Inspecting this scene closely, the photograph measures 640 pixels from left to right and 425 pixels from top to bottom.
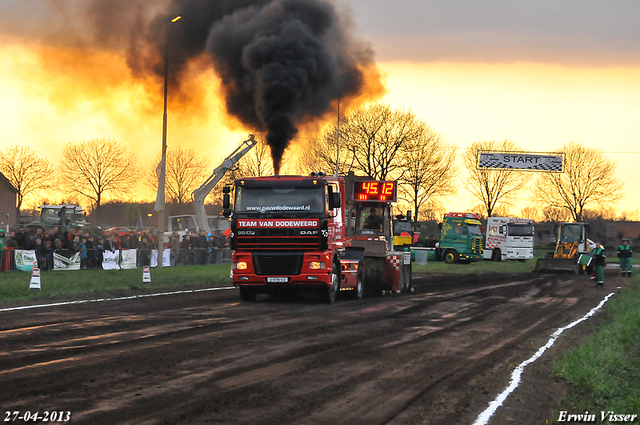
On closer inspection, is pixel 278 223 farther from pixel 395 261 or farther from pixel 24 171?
pixel 24 171

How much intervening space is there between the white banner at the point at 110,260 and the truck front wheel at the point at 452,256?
26053mm

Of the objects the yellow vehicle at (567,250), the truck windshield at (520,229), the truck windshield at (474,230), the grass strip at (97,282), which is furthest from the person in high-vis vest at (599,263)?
the truck windshield at (520,229)

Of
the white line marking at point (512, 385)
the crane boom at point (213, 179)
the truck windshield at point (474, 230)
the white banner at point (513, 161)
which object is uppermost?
the white banner at point (513, 161)

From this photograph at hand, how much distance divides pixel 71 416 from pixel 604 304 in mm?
17347

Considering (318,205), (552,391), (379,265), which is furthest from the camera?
(379,265)

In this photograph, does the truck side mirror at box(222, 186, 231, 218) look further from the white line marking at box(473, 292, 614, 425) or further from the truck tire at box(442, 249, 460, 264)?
the truck tire at box(442, 249, 460, 264)

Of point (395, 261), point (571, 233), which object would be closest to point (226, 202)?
point (395, 261)

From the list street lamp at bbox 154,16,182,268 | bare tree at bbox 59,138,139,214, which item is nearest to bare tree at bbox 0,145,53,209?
bare tree at bbox 59,138,139,214

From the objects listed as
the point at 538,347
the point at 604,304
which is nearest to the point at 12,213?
the point at 604,304

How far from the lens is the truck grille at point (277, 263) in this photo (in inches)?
696

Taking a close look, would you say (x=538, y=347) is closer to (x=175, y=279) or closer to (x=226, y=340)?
(x=226, y=340)

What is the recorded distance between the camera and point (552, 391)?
26.5ft

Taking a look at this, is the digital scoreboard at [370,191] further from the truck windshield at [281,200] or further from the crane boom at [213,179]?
the crane boom at [213,179]

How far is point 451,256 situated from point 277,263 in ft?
107
